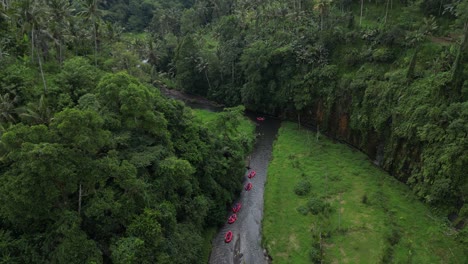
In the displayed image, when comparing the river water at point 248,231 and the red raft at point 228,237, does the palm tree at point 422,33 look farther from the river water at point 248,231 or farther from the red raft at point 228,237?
the red raft at point 228,237

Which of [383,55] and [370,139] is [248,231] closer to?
[370,139]

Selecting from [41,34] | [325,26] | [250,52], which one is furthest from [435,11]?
[41,34]

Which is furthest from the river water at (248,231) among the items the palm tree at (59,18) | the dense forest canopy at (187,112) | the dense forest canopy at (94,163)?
the palm tree at (59,18)

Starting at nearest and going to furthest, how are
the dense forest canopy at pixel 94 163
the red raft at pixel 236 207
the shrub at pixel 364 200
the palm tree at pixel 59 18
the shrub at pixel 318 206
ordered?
the dense forest canopy at pixel 94 163, the shrub at pixel 318 206, the shrub at pixel 364 200, the red raft at pixel 236 207, the palm tree at pixel 59 18

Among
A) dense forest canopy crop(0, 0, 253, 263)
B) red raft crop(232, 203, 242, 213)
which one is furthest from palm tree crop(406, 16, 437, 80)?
red raft crop(232, 203, 242, 213)

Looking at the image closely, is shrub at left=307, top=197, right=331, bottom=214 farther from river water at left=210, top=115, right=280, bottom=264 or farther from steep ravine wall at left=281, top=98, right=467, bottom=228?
steep ravine wall at left=281, top=98, right=467, bottom=228
